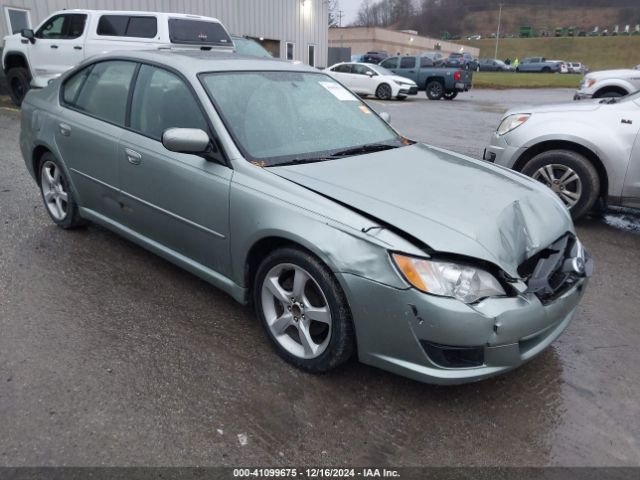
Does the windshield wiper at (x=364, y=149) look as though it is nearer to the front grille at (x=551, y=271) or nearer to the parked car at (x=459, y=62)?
the front grille at (x=551, y=271)

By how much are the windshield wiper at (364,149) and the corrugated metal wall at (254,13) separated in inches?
580

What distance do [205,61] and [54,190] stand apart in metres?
2.02

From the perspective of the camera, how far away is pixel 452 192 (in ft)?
9.20

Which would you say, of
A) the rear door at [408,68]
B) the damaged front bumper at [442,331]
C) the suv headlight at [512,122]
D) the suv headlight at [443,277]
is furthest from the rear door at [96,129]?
the rear door at [408,68]

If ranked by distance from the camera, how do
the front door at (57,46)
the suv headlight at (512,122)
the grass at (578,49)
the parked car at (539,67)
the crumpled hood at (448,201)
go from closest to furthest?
the crumpled hood at (448,201)
the suv headlight at (512,122)
the front door at (57,46)
the parked car at (539,67)
the grass at (578,49)

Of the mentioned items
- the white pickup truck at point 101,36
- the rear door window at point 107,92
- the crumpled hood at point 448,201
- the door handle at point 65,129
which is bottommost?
the crumpled hood at point 448,201

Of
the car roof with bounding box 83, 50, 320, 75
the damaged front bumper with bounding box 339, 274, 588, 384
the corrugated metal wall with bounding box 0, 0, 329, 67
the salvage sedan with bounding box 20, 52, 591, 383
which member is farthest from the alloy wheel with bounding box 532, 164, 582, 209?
the corrugated metal wall with bounding box 0, 0, 329, 67

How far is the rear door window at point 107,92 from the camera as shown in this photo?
145 inches

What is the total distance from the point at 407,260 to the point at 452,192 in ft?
2.31

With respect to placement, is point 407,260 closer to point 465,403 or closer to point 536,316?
point 536,316

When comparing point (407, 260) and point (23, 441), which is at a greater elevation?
point (407, 260)

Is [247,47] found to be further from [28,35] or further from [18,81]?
[18,81]

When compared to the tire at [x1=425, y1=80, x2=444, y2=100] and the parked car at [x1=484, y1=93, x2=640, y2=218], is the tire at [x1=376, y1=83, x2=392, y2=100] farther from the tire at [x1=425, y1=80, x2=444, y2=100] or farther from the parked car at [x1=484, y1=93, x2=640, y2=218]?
the parked car at [x1=484, y1=93, x2=640, y2=218]

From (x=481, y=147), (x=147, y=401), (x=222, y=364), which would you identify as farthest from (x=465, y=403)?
(x=481, y=147)
